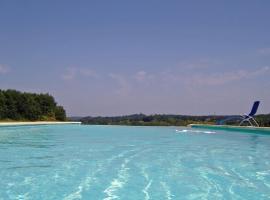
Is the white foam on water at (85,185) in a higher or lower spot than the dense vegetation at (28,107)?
lower

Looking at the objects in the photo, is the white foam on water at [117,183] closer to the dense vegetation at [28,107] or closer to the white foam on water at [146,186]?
the white foam on water at [146,186]

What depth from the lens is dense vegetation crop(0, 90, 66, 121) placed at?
2990cm

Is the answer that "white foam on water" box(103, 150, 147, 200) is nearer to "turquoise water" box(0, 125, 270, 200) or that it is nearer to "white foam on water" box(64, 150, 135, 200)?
"turquoise water" box(0, 125, 270, 200)

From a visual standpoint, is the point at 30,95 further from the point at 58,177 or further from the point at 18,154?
the point at 58,177

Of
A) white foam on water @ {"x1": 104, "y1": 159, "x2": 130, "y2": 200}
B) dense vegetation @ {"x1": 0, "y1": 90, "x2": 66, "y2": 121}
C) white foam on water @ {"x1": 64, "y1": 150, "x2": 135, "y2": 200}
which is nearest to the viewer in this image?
white foam on water @ {"x1": 64, "y1": 150, "x2": 135, "y2": 200}

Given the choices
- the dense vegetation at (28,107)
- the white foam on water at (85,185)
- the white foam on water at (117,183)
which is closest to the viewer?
the white foam on water at (85,185)

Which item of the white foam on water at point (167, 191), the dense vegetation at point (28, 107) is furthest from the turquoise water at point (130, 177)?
the dense vegetation at point (28, 107)

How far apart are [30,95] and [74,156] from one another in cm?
2688

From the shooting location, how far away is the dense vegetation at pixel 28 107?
29898mm

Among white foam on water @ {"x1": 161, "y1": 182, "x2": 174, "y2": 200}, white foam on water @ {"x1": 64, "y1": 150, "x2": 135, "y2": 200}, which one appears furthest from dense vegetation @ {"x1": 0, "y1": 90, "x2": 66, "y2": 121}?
white foam on water @ {"x1": 161, "y1": 182, "x2": 174, "y2": 200}

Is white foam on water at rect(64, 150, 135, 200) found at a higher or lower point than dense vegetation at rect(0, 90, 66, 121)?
lower

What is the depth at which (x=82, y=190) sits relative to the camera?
4.35 meters

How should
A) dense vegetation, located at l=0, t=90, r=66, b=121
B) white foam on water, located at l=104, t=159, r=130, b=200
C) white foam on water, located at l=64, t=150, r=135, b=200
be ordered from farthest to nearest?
1. dense vegetation, located at l=0, t=90, r=66, b=121
2. white foam on water, located at l=104, t=159, r=130, b=200
3. white foam on water, located at l=64, t=150, r=135, b=200

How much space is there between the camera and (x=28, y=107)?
31.8 meters
